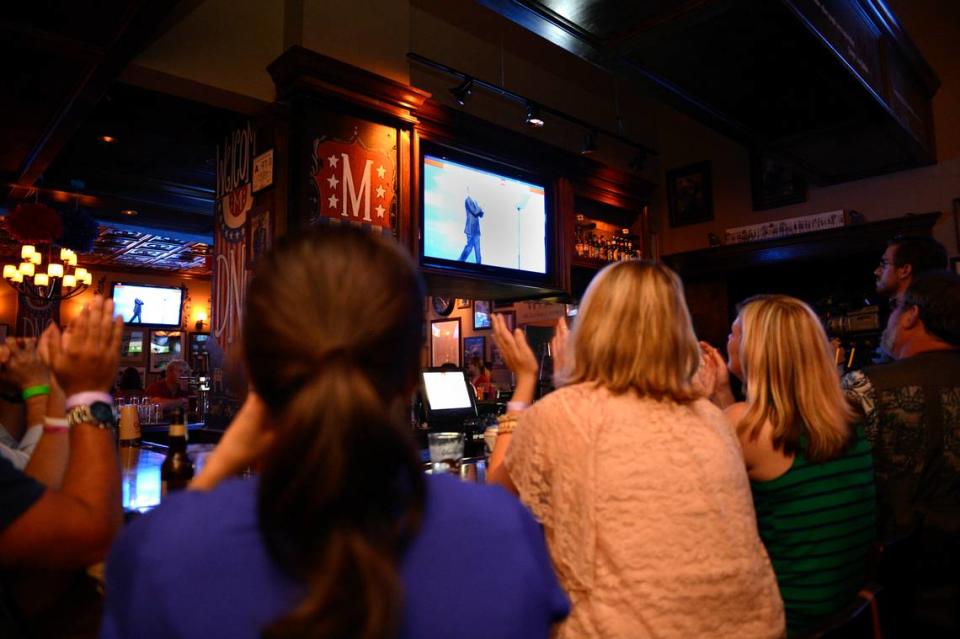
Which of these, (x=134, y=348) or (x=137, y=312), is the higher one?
(x=137, y=312)

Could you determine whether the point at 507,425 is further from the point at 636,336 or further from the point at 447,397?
the point at 447,397

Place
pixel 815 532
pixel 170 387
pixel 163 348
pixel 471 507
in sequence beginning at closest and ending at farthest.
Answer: pixel 471 507, pixel 815 532, pixel 170 387, pixel 163 348

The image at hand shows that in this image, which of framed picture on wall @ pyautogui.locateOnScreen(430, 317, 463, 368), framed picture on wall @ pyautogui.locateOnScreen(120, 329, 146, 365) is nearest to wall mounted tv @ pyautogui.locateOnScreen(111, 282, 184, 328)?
framed picture on wall @ pyautogui.locateOnScreen(120, 329, 146, 365)

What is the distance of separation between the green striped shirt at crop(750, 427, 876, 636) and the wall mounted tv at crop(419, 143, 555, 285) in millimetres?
2462

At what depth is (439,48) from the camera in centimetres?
426

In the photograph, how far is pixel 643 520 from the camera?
1203mm

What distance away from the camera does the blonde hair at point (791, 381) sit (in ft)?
5.28

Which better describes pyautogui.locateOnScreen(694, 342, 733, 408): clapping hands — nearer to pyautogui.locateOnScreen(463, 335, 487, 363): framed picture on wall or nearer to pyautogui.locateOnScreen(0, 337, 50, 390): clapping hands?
pyautogui.locateOnScreen(0, 337, 50, 390): clapping hands

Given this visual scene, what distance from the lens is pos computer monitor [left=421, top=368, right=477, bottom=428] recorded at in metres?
3.28

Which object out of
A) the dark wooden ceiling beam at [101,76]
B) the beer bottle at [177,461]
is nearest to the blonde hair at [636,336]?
the beer bottle at [177,461]

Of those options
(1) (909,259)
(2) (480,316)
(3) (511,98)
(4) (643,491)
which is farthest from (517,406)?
(2) (480,316)

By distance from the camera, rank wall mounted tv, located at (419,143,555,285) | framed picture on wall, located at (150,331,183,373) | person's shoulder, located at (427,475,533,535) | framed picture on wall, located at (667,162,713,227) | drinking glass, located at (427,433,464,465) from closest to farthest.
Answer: person's shoulder, located at (427,475,533,535)
drinking glass, located at (427,433,464,465)
wall mounted tv, located at (419,143,555,285)
framed picture on wall, located at (667,162,713,227)
framed picture on wall, located at (150,331,183,373)

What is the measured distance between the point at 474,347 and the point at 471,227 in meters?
3.92

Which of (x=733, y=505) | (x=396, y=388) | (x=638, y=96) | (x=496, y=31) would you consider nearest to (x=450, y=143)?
(x=496, y=31)
